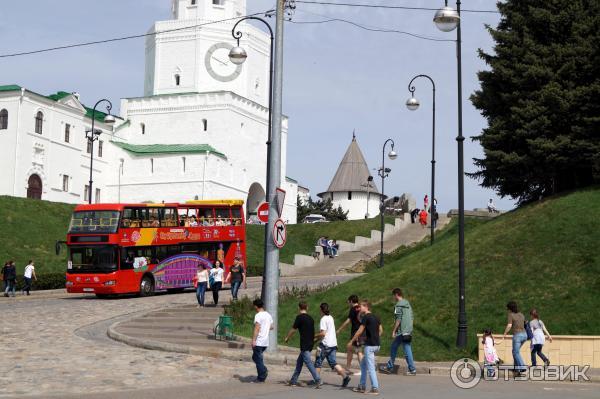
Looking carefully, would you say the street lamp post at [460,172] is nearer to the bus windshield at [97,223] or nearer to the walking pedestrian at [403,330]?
the walking pedestrian at [403,330]

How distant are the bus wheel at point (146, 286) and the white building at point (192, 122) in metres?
34.5

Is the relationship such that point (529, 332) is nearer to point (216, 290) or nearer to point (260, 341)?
point (260, 341)

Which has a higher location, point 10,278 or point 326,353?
point 10,278

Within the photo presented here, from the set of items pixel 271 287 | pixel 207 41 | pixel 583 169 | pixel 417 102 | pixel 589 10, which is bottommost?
pixel 271 287

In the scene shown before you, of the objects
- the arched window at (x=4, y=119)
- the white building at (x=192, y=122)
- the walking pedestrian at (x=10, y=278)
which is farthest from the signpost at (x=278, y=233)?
the white building at (x=192, y=122)

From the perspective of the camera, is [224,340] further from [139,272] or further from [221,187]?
[221,187]

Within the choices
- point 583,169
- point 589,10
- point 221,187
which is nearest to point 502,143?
point 583,169

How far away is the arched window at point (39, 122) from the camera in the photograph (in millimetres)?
65875

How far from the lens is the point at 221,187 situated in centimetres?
7275

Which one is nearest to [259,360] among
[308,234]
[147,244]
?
[147,244]

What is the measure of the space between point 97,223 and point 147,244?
2.28m

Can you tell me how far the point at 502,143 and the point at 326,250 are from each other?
24061 mm

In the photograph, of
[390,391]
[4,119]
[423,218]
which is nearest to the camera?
[390,391]

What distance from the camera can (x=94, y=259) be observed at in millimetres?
A: 34938
